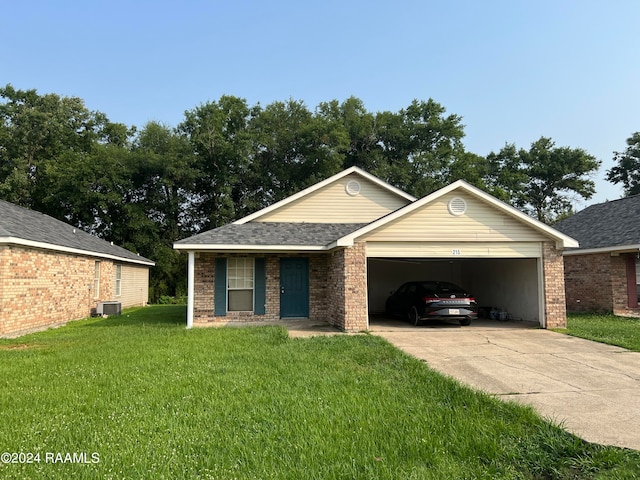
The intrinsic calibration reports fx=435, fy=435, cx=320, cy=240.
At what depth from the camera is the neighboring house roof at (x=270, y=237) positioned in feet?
41.7

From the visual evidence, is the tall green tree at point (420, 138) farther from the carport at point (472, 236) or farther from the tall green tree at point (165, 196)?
the carport at point (472, 236)

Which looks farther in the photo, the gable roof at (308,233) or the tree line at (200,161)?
the tree line at (200,161)

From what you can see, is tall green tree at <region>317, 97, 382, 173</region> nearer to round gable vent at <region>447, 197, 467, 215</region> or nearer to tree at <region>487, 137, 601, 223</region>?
tree at <region>487, 137, 601, 223</region>

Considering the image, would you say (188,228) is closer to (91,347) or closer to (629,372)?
(91,347)

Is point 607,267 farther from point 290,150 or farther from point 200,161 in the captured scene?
point 200,161

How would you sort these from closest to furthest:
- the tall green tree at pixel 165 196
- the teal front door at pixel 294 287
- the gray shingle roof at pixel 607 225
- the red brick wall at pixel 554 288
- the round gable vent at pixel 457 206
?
the red brick wall at pixel 554 288 → the round gable vent at pixel 457 206 → the teal front door at pixel 294 287 → the gray shingle roof at pixel 607 225 → the tall green tree at pixel 165 196

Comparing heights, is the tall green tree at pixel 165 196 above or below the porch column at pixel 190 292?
above

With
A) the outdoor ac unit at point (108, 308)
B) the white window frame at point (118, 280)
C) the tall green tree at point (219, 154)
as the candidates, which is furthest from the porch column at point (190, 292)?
the tall green tree at point (219, 154)

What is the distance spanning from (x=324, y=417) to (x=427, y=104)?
36358mm

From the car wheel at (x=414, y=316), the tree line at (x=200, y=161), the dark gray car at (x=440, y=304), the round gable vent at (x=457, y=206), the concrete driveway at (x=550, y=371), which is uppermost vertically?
the tree line at (x=200, y=161)

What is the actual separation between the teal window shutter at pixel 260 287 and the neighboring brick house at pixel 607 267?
12053 mm

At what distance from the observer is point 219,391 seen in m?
5.57

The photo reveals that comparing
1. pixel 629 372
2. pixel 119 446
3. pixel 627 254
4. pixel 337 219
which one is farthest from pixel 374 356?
A: pixel 627 254

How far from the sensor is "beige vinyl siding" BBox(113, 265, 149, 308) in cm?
2194
